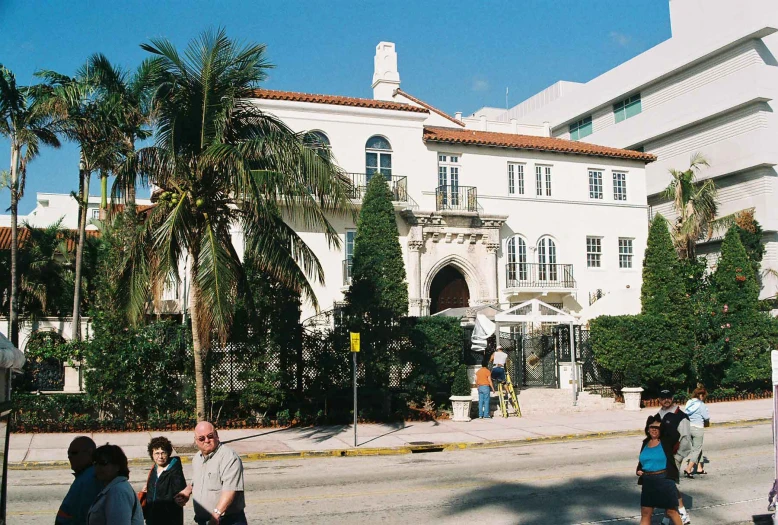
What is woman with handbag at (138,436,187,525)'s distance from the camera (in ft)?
21.2

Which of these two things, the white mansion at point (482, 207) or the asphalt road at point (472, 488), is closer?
the asphalt road at point (472, 488)

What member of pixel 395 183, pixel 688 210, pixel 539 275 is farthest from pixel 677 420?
pixel 688 210

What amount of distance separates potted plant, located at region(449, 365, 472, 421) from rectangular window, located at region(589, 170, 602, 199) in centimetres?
1877

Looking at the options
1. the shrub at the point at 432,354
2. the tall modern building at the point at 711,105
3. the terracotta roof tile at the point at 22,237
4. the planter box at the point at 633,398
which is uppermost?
the tall modern building at the point at 711,105

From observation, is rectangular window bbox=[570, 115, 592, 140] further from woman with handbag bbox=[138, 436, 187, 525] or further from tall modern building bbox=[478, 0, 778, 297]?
woman with handbag bbox=[138, 436, 187, 525]

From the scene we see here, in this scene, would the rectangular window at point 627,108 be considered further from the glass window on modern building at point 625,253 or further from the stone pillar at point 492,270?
the stone pillar at point 492,270

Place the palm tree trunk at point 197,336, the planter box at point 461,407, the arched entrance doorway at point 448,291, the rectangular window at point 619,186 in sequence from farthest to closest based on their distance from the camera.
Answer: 1. the rectangular window at point 619,186
2. the arched entrance doorway at point 448,291
3. the planter box at point 461,407
4. the palm tree trunk at point 197,336

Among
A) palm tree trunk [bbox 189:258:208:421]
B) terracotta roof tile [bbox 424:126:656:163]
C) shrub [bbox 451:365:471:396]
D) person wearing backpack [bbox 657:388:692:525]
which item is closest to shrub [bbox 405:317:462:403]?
shrub [bbox 451:365:471:396]

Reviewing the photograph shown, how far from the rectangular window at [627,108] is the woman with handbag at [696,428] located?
4383 cm

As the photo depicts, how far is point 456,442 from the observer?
17.9m

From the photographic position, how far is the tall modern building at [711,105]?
147ft

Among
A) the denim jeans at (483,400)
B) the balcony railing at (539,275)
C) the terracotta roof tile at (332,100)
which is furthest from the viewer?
the balcony railing at (539,275)

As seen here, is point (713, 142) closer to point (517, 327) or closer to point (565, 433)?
point (517, 327)

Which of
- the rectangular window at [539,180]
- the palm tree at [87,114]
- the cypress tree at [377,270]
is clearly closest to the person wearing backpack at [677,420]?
the cypress tree at [377,270]
